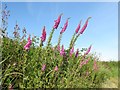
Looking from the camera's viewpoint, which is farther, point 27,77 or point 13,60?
point 13,60

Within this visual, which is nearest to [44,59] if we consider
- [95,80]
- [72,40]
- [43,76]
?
[43,76]

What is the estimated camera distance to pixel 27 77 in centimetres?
447

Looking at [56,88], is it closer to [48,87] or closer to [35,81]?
[48,87]

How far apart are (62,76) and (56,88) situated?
416 millimetres

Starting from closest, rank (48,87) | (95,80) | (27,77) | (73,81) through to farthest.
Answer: (27,77) < (48,87) < (73,81) < (95,80)

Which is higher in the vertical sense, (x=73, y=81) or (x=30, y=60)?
(x=30, y=60)

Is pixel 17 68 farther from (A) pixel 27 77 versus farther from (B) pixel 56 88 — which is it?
(B) pixel 56 88

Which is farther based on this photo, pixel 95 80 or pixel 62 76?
pixel 95 80

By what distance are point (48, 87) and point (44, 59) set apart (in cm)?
Answer: 46

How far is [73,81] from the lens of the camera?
16.9ft

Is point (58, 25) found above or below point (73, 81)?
above

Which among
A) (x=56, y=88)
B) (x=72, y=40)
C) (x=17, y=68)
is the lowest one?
(x=56, y=88)

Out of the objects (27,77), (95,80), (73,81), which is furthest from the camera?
(95,80)

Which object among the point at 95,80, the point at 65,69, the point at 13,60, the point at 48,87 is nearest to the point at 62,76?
the point at 65,69
